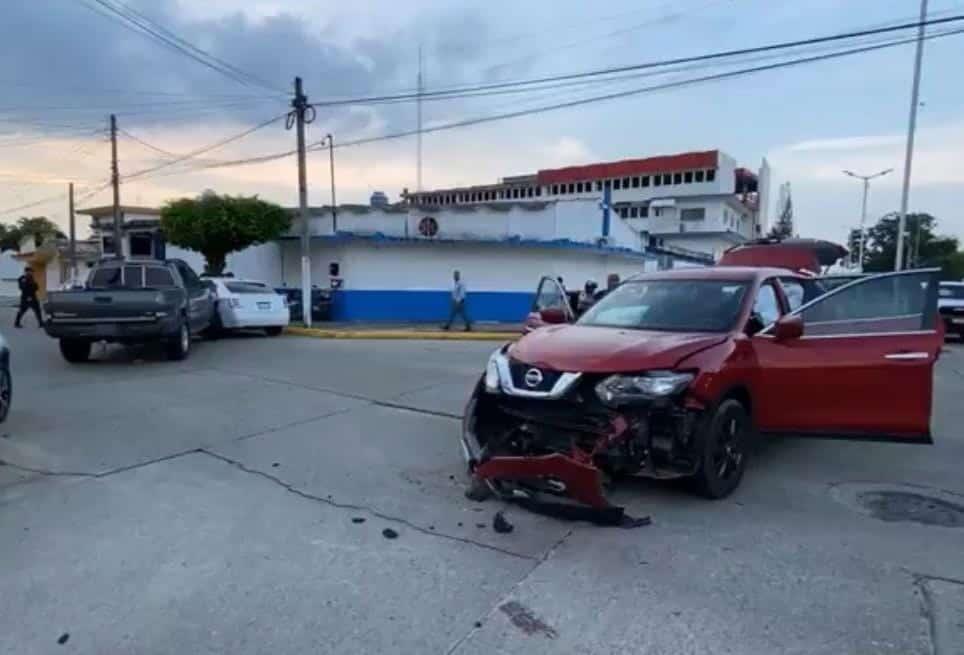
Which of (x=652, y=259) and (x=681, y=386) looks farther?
(x=652, y=259)

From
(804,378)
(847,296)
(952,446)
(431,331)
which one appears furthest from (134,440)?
(431,331)

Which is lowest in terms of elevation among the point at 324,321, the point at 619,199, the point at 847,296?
the point at 324,321

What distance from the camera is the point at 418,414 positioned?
7715mm

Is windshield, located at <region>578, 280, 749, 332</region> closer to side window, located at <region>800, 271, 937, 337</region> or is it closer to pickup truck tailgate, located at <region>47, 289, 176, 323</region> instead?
side window, located at <region>800, 271, 937, 337</region>

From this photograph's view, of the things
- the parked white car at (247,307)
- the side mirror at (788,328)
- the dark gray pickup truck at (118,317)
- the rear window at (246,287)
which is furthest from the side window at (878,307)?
the rear window at (246,287)

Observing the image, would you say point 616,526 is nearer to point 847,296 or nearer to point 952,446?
point 847,296

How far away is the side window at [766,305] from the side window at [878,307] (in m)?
0.32

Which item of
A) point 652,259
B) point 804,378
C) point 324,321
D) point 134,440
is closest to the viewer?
point 804,378

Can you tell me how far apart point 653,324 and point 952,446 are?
3.70 meters

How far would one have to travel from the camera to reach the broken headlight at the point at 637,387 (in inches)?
174

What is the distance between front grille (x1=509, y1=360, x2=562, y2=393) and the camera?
462 cm

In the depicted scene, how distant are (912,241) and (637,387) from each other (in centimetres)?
7561

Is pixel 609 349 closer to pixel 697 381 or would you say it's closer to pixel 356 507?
pixel 697 381

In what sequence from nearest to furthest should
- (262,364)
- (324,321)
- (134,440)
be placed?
(134,440) → (262,364) → (324,321)
